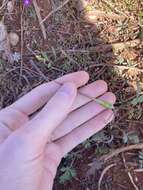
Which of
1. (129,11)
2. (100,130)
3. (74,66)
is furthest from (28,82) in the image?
(129,11)

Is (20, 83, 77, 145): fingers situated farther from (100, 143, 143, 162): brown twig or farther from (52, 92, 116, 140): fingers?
(100, 143, 143, 162): brown twig

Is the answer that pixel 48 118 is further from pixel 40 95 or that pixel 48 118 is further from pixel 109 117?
pixel 109 117

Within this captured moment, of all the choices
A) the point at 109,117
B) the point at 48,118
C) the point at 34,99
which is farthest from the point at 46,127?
the point at 109,117

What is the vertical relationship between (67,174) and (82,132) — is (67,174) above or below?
below

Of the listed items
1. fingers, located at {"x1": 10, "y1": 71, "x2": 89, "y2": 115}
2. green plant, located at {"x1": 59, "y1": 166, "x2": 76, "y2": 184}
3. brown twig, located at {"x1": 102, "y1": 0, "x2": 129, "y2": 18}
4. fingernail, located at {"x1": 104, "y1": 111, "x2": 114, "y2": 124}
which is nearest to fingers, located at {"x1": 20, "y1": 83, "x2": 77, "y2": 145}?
fingers, located at {"x1": 10, "y1": 71, "x2": 89, "y2": 115}

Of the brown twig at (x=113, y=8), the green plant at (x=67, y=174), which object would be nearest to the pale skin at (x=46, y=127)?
the green plant at (x=67, y=174)

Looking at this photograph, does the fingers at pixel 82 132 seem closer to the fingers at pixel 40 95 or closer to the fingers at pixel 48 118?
the fingers at pixel 40 95

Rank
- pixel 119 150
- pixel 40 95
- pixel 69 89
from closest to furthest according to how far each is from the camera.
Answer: pixel 69 89
pixel 40 95
pixel 119 150
